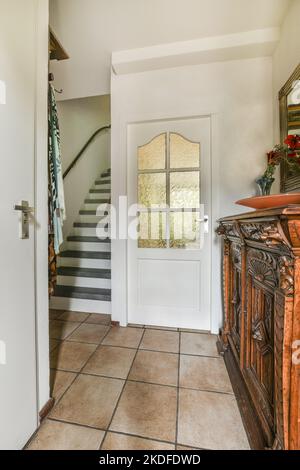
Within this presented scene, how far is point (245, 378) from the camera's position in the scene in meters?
1.16

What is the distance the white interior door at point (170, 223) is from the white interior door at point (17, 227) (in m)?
1.21

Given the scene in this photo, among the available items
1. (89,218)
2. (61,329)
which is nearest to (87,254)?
(89,218)

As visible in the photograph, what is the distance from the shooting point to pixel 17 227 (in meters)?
0.92

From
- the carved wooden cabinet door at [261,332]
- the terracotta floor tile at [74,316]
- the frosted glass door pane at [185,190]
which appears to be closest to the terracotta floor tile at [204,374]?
the carved wooden cabinet door at [261,332]

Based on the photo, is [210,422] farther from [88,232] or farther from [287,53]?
[88,232]

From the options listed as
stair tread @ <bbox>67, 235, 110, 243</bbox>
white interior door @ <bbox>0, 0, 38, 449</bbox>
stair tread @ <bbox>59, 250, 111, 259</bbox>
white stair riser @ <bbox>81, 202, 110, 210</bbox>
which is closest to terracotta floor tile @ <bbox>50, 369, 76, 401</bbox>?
white interior door @ <bbox>0, 0, 38, 449</bbox>

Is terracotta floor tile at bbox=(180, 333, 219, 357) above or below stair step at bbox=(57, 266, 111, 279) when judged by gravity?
below

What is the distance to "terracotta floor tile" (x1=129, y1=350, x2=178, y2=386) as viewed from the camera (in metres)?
1.41

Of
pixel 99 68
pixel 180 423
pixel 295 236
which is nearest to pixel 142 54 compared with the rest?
pixel 99 68

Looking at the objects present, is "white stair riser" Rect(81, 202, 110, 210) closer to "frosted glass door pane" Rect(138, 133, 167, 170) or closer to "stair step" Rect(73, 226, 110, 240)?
"stair step" Rect(73, 226, 110, 240)

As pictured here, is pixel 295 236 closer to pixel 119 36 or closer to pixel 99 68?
pixel 119 36

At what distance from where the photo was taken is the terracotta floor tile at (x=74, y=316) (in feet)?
7.54

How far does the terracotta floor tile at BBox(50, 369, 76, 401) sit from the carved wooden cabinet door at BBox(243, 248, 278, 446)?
3.52 feet

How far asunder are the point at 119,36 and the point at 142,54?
0.23 metres
